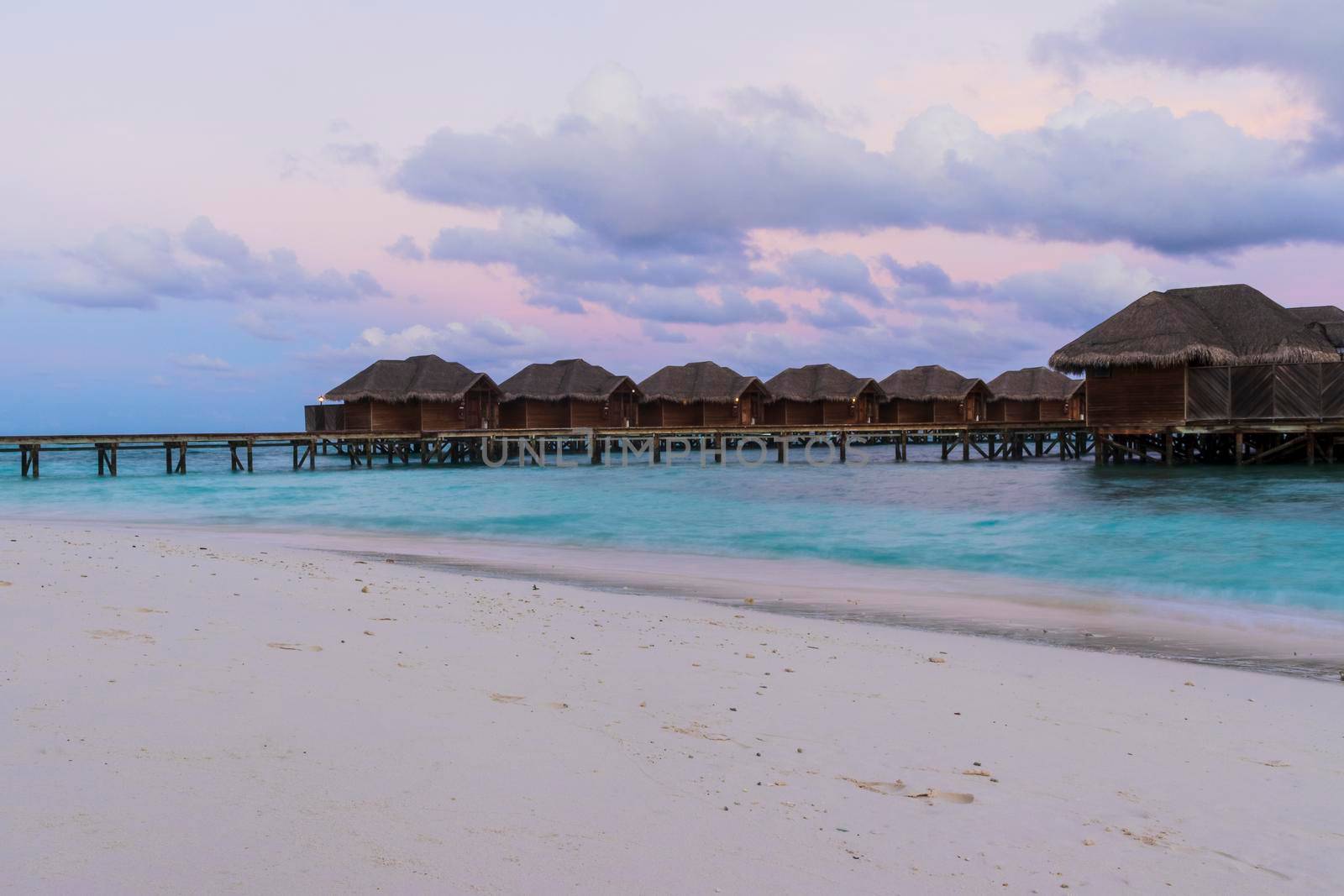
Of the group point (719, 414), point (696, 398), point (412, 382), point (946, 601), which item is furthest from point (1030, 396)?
point (946, 601)

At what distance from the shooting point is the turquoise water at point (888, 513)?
42.6 feet

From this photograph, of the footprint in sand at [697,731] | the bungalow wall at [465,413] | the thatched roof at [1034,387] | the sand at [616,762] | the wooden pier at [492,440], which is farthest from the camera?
the thatched roof at [1034,387]

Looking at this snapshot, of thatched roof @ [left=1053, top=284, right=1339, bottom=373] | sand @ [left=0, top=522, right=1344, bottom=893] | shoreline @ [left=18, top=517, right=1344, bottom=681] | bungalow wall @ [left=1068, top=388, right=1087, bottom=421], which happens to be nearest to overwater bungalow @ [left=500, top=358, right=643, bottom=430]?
thatched roof @ [left=1053, top=284, right=1339, bottom=373]

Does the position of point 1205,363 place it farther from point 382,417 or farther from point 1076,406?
point 382,417

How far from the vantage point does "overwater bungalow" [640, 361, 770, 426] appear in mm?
50500

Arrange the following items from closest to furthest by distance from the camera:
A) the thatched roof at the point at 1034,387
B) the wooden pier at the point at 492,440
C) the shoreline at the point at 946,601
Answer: the shoreline at the point at 946,601 < the wooden pier at the point at 492,440 < the thatched roof at the point at 1034,387

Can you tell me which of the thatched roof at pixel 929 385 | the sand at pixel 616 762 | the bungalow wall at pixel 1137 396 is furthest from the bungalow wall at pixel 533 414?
the sand at pixel 616 762

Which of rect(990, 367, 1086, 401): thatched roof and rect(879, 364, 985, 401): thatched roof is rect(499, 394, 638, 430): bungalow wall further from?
rect(990, 367, 1086, 401): thatched roof

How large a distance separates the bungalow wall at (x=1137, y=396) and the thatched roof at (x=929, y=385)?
27247 mm

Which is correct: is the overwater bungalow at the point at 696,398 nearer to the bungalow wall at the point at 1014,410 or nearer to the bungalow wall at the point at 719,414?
the bungalow wall at the point at 719,414

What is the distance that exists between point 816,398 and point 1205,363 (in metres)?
27.3

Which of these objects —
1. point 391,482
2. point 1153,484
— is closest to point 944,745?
point 1153,484

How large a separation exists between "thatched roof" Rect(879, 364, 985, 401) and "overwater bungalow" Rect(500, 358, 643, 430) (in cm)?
1911

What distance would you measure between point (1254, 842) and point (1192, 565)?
10.9m
